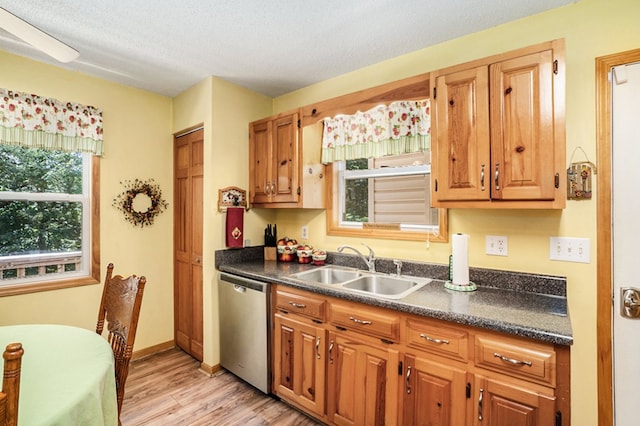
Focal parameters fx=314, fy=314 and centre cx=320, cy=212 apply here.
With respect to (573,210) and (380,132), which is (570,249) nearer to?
(573,210)

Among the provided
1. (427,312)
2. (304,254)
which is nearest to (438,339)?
(427,312)

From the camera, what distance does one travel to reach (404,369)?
1610 millimetres

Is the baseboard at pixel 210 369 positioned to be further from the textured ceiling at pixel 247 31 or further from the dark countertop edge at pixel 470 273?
the textured ceiling at pixel 247 31

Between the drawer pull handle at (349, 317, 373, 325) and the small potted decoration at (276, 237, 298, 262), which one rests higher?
the small potted decoration at (276, 237, 298, 262)

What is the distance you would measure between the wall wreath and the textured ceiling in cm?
95

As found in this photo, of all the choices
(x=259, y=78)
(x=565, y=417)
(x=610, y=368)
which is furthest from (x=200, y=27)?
(x=610, y=368)

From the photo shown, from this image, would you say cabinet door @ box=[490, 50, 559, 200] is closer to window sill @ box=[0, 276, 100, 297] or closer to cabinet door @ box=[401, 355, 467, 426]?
cabinet door @ box=[401, 355, 467, 426]

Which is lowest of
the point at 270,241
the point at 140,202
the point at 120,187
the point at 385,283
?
the point at 385,283

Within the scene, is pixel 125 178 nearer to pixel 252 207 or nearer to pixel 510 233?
pixel 252 207

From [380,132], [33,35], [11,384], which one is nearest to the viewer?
[11,384]

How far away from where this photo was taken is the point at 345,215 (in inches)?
110

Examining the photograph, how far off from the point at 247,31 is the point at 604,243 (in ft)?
7.73

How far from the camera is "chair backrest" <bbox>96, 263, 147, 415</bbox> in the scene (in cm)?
140

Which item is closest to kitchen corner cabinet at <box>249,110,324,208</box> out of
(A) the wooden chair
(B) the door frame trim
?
(B) the door frame trim
